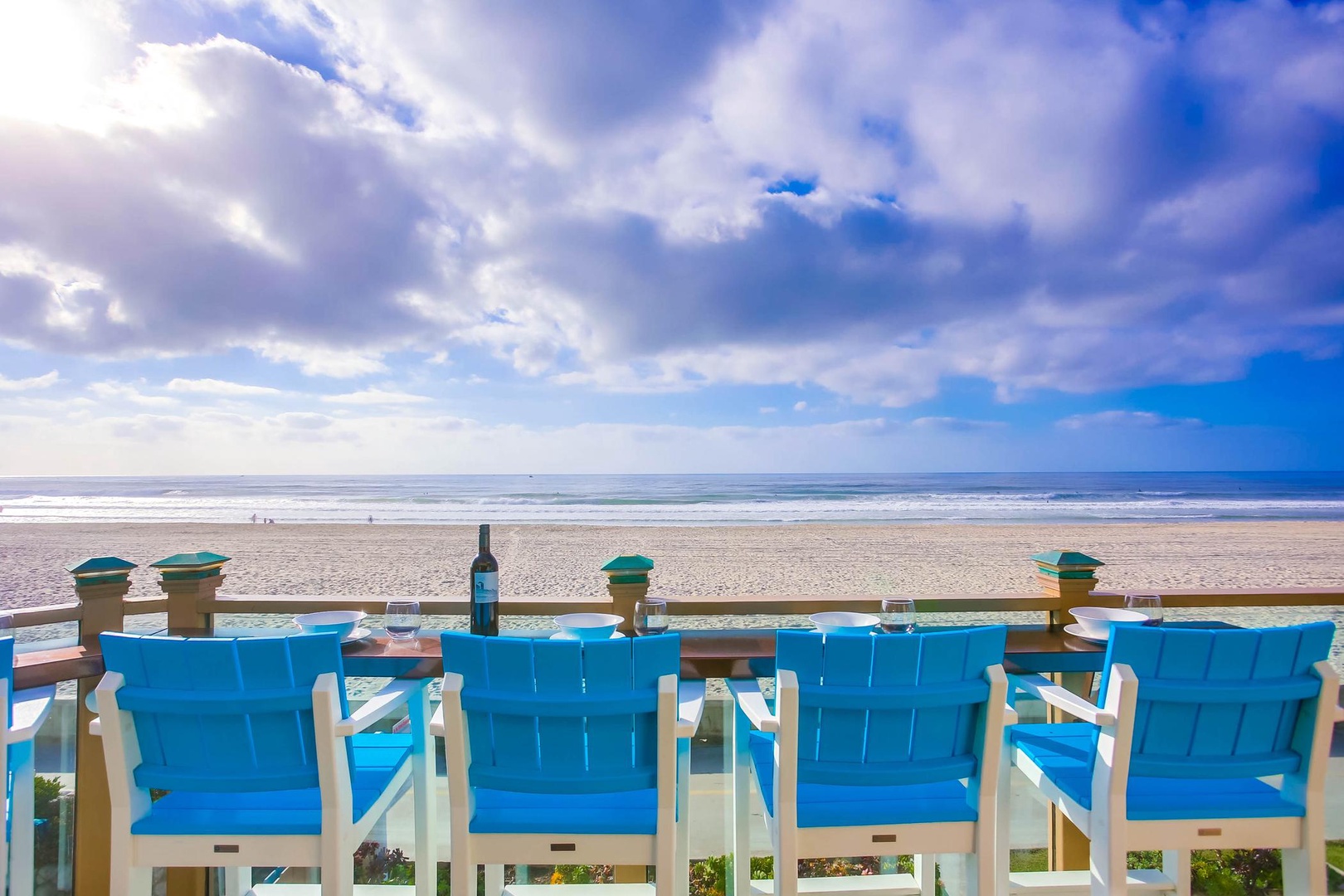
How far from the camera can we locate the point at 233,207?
7844 millimetres

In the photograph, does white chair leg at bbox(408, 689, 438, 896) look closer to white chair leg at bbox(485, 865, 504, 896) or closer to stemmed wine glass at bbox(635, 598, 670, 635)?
white chair leg at bbox(485, 865, 504, 896)

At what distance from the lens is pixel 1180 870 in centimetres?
170

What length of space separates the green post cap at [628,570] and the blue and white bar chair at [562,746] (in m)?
0.79

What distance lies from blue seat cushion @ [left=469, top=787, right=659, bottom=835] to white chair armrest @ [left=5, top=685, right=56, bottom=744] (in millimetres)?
930

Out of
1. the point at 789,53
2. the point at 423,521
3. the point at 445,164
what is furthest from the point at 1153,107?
the point at 423,521

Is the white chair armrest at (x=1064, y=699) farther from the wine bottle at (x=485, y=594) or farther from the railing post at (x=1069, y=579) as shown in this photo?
the wine bottle at (x=485, y=594)

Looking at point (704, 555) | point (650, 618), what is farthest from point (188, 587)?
point (704, 555)

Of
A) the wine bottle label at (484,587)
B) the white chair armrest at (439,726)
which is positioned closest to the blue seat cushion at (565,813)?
the white chair armrest at (439,726)

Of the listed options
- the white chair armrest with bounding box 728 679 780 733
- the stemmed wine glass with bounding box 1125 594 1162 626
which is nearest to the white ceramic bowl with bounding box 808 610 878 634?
the white chair armrest with bounding box 728 679 780 733

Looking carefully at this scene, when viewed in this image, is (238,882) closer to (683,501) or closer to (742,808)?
(742,808)

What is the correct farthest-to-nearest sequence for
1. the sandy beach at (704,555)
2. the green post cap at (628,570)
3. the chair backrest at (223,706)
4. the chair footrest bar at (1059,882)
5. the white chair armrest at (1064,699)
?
the sandy beach at (704,555)
the green post cap at (628,570)
the chair footrest bar at (1059,882)
the white chair armrest at (1064,699)
the chair backrest at (223,706)

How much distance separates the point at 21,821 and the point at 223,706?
32.1 inches

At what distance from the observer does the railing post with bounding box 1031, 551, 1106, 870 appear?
1982 mm

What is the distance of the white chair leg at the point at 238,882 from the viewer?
1.78 meters
